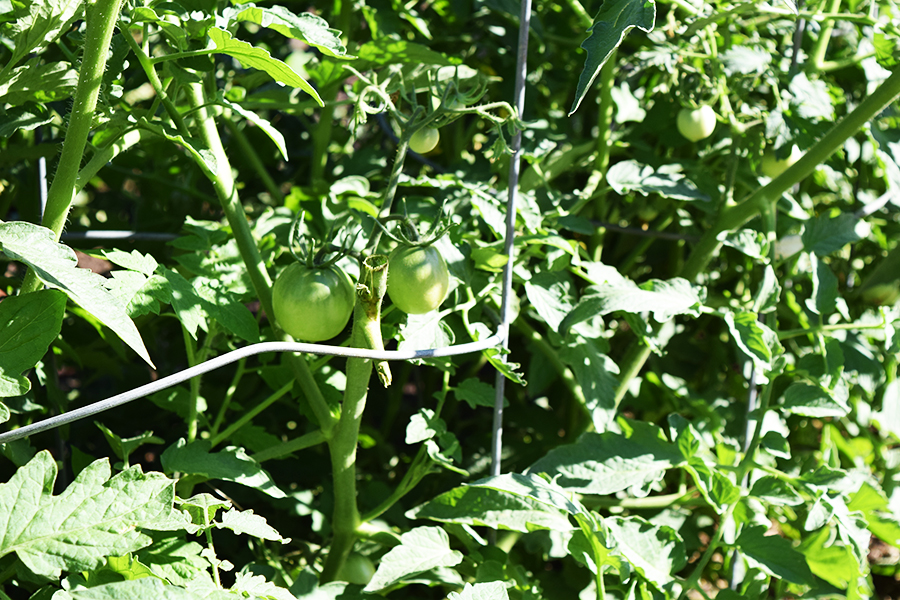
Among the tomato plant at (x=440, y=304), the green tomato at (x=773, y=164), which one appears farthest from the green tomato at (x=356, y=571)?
the green tomato at (x=773, y=164)

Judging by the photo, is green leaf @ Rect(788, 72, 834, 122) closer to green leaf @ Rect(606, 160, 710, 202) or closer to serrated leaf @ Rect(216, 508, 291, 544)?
green leaf @ Rect(606, 160, 710, 202)

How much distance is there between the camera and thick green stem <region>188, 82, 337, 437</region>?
30.7 inches

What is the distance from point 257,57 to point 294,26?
43 millimetres

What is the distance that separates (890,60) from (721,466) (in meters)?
0.57

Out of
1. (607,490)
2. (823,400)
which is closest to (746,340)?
(823,400)

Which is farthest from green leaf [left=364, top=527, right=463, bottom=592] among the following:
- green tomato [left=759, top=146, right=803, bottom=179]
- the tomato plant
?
green tomato [left=759, top=146, right=803, bottom=179]

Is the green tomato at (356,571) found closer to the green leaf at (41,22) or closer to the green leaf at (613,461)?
the green leaf at (613,461)

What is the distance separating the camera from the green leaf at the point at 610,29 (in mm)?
544

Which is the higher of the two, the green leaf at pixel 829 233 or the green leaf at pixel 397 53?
the green leaf at pixel 397 53

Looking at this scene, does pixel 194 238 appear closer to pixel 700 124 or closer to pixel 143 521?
pixel 143 521

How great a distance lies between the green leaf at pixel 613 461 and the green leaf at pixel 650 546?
4 centimetres

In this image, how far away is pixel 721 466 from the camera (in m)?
0.90

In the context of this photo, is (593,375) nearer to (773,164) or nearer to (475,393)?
(475,393)

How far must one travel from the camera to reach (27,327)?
64 cm
